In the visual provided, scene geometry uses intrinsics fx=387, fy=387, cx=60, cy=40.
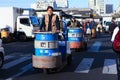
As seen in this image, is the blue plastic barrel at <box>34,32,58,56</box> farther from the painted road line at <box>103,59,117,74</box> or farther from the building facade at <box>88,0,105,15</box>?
the building facade at <box>88,0,105,15</box>

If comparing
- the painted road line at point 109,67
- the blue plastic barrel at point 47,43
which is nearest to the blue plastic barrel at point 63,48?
the blue plastic barrel at point 47,43

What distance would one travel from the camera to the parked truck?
106ft

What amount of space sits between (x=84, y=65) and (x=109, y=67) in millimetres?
1011

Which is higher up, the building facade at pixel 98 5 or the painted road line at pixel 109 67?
the building facade at pixel 98 5

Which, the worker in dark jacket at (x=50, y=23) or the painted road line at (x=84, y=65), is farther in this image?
the painted road line at (x=84, y=65)

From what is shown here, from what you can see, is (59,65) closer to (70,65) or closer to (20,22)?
(70,65)

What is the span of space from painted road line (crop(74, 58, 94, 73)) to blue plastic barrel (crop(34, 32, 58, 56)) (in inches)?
51.7

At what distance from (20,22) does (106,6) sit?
456ft

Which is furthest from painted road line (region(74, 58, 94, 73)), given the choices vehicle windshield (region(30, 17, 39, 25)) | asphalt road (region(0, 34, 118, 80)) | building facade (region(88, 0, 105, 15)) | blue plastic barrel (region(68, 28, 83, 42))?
building facade (region(88, 0, 105, 15))

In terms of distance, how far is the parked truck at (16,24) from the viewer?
32.3 meters

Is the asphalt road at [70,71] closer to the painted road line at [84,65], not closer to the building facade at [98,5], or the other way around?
the painted road line at [84,65]

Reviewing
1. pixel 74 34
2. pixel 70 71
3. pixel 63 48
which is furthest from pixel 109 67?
pixel 74 34

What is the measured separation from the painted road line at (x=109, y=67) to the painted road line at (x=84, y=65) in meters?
0.59

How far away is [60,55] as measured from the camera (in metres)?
12.4
